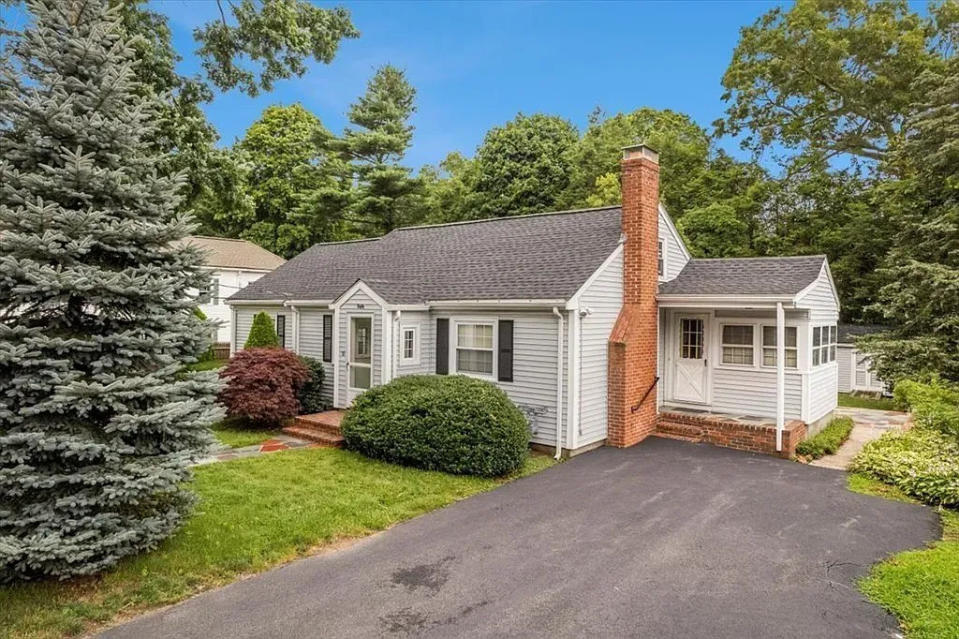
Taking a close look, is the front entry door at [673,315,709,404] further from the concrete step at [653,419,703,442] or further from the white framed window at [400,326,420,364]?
the white framed window at [400,326,420,364]

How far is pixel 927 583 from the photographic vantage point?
554 cm

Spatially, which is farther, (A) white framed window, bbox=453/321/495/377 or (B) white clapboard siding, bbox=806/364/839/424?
(B) white clapboard siding, bbox=806/364/839/424

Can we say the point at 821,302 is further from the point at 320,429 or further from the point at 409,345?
the point at 320,429

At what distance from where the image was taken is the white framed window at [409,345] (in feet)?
40.2

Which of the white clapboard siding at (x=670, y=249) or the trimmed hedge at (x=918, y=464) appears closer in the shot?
the trimmed hedge at (x=918, y=464)

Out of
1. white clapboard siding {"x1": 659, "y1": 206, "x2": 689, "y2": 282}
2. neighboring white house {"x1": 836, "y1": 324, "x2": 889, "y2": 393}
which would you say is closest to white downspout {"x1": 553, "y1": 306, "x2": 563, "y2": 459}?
white clapboard siding {"x1": 659, "y1": 206, "x2": 689, "y2": 282}

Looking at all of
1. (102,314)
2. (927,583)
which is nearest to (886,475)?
(927,583)

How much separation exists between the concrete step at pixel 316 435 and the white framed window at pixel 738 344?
881 cm

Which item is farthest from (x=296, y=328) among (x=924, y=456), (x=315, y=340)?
(x=924, y=456)

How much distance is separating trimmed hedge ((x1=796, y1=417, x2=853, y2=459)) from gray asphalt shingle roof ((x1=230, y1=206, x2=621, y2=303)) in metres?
5.56

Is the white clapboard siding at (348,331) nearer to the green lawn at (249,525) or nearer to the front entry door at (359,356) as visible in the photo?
the front entry door at (359,356)

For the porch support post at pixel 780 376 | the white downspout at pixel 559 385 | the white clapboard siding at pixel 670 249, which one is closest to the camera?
the white downspout at pixel 559 385

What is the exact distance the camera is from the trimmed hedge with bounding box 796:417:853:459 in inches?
437

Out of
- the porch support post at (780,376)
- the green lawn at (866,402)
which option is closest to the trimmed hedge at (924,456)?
the porch support post at (780,376)
